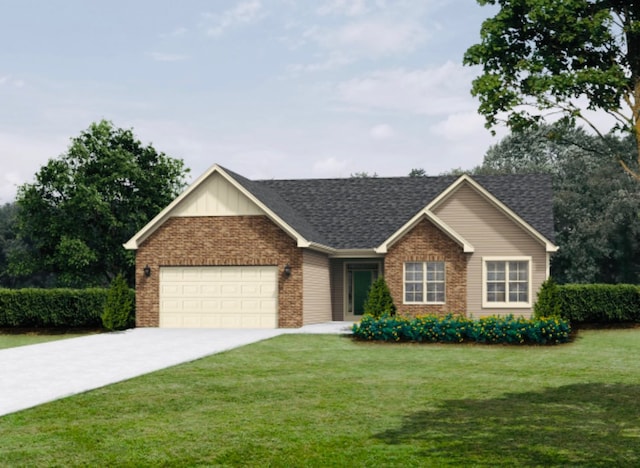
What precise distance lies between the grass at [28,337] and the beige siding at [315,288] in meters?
8.22

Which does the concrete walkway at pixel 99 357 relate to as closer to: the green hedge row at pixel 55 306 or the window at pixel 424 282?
the green hedge row at pixel 55 306

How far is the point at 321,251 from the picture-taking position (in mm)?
32375

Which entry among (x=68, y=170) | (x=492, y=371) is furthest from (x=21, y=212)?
(x=492, y=371)

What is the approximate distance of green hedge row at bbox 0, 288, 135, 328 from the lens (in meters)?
30.5

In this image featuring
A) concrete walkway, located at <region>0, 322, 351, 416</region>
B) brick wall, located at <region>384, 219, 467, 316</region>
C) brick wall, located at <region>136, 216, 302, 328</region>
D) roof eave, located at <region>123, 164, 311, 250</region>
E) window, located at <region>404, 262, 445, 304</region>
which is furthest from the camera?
window, located at <region>404, 262, 445, 304</region>

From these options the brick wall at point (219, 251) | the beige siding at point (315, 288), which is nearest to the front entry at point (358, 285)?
the beige siding at point (315, 288)

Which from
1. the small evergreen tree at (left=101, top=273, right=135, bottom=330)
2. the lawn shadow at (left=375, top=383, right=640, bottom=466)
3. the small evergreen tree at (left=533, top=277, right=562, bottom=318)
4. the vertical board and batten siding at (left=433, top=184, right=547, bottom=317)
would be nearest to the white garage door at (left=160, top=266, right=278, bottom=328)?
the small evergreen tree at (left=101, top=273, right=135, bottom=330)

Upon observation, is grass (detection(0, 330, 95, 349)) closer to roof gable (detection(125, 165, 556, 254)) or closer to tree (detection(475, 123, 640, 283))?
roof gable (detection(125, 165, 556, 254))

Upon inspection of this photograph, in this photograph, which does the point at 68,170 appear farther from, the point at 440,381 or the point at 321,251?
the point at 440,381

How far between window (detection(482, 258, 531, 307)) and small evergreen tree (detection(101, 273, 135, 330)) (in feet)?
44.4

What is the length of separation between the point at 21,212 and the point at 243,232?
66.6ft

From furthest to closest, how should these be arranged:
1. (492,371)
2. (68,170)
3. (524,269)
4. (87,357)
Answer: (68,170), (524,269), (87,357), (492,371)

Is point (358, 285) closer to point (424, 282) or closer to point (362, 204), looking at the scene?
point (424, 282)

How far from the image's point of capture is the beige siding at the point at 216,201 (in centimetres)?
3017
